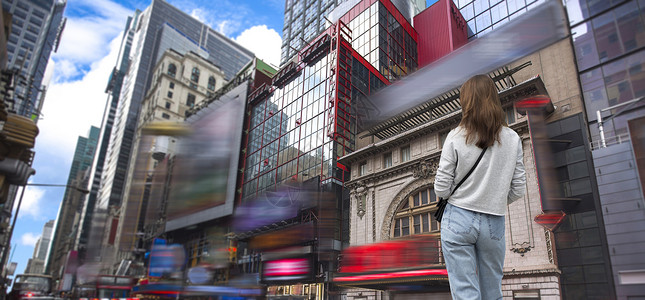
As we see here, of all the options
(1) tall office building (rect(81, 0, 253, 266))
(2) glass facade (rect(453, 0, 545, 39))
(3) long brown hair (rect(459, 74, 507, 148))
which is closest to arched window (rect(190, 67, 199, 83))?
(1) tall office building (rect(81, 0, 253, 266))

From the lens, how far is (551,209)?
17406mm

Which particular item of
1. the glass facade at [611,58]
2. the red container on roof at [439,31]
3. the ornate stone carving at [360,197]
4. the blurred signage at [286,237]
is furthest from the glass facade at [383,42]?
the glass facade at [611,58]

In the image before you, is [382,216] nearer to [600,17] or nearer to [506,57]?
[506,57]

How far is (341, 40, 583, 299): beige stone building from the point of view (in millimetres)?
17625

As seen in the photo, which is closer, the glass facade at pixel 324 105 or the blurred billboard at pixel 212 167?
the glass facade at pixel 324 105

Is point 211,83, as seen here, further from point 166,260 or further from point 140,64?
point 166,260

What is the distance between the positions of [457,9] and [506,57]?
24.4 m

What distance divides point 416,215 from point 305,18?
48782 mm

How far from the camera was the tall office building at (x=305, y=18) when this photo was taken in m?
53.9

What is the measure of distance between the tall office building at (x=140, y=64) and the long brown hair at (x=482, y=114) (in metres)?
93.0

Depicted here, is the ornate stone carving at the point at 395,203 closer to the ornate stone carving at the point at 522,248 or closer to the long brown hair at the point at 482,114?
the ornate stone carving at the point at 522,248

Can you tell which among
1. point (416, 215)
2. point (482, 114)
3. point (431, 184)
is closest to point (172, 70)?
point (416, 215)

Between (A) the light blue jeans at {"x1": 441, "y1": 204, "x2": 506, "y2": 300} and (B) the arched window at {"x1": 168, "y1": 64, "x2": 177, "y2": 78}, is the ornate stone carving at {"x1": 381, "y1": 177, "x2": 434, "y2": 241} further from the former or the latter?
(B) the arched window at {"x1": 168, "y1": 64, "x2": 177, "y2": 78}

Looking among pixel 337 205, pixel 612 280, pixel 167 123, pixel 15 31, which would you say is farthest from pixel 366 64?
pixel 15 31
